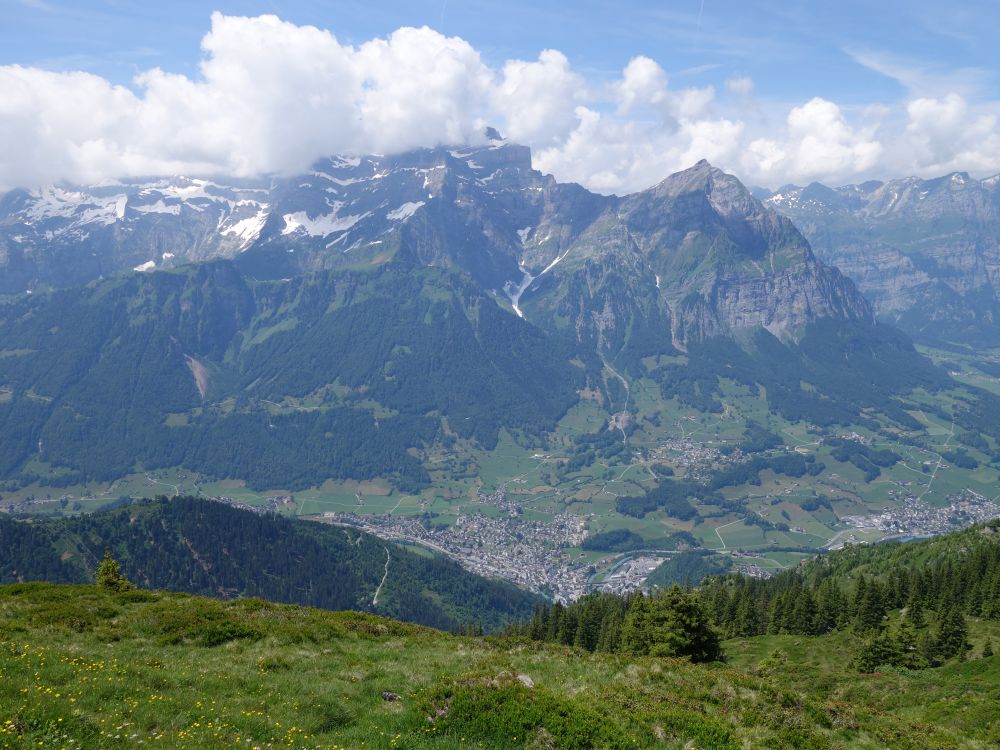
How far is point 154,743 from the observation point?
16375 millimetres

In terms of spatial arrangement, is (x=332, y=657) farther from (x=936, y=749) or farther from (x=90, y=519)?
(x=90, y=519)

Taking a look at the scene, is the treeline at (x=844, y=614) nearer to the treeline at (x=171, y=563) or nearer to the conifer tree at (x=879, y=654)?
the conifer tree at (x=879, y=654)

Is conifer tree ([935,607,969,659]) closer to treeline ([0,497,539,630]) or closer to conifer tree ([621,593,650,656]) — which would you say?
conifer tree ([621,593,650,656])

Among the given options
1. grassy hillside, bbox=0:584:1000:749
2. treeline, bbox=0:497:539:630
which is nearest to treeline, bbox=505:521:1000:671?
grassy hillside, bbox=0:584:1000:749

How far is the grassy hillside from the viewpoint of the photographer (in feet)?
61.0

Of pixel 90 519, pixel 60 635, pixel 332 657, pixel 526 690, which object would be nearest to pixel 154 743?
pixel 526 690

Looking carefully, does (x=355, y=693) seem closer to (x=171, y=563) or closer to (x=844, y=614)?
(x=844, y=614)

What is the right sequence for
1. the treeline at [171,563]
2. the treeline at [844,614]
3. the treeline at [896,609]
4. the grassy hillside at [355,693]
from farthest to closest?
the treeline at [171,563] < the treeline at [896,609] < the treeline at [844,614] < the grassy hillside at [355,693]

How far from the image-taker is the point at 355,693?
A: 23281 mm

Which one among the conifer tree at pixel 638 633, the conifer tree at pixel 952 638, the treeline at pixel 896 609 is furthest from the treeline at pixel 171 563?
the conifer tree at pixel 952 638

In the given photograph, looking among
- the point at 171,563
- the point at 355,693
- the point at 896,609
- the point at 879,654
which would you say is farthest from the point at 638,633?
the point at 171,563

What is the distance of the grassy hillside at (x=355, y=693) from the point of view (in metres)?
18.6

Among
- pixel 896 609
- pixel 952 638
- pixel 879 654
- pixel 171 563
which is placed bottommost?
pixel 171 563

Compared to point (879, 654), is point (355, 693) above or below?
above
